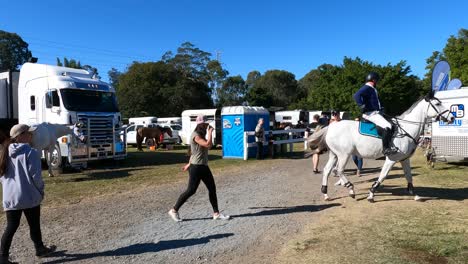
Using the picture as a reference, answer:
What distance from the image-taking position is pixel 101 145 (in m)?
14.9

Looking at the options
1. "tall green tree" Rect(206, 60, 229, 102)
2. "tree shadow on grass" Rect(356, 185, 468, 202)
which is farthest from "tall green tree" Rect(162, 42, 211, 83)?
"tree shadow on grass" Rect(356, 185, 468, 202)

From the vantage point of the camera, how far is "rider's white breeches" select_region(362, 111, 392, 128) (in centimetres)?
788

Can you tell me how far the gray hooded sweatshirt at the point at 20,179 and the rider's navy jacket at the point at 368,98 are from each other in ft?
20.4

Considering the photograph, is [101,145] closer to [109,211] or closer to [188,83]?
[109,211]

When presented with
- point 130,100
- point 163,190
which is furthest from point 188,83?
point 163,190

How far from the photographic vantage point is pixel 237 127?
17391 millimetres

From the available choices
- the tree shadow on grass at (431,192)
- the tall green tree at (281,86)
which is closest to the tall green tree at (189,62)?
the tall green tree at (281,86)

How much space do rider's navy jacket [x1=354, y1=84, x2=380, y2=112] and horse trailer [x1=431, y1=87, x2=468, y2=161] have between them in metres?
6.73

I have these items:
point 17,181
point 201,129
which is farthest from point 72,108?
point 17,181

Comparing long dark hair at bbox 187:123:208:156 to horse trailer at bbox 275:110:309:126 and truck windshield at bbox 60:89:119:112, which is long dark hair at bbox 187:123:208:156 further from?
horse trailer at bbox 275:110:309:126

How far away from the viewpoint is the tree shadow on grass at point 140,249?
5035 millimetres

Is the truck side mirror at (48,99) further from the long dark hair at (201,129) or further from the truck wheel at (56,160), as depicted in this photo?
the long dark hair at (201,129)

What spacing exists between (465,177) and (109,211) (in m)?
10.0

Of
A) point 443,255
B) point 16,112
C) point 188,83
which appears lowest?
point 443,255
